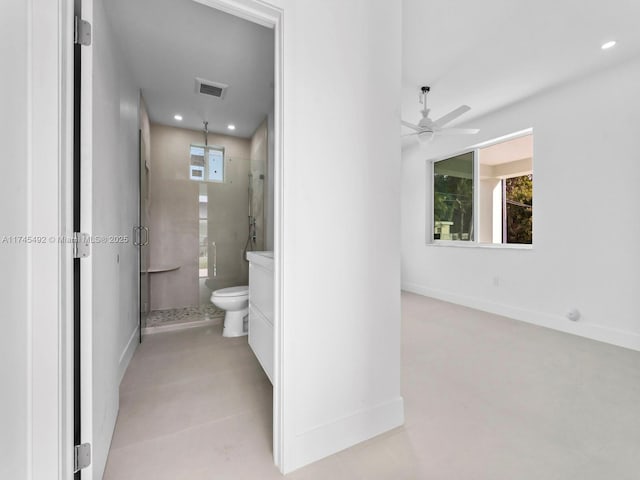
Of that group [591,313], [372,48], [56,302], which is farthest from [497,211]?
[56,302]

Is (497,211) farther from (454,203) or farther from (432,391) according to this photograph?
(432,391)

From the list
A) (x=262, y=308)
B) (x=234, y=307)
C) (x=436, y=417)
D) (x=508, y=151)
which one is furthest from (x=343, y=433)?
(x=508, y=151)

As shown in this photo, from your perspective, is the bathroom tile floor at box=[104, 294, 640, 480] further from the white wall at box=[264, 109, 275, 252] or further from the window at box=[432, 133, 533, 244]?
the window at box=[432, 133, 533, 244]

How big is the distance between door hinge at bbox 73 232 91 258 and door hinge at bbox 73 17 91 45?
716 millimetres

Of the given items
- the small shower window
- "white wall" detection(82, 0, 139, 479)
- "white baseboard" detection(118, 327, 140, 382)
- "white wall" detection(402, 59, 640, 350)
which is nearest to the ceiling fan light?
"white wall" detection(402, 59, 640, 350)

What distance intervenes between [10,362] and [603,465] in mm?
2357

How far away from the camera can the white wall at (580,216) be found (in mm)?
2658

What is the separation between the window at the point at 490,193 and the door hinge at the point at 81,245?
4.44 m

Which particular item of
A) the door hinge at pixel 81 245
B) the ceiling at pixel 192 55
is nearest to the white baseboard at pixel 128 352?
the door hinge at pixel 81 245

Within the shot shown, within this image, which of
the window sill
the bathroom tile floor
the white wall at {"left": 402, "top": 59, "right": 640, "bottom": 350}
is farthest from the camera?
the window sill

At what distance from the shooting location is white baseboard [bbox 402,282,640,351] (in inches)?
105

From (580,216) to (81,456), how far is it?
13.9 ft

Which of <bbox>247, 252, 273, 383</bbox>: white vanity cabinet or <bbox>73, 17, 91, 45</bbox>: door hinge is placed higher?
<bbox>73, 17, 91, 45</bbox>: door hinge

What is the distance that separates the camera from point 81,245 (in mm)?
1037
